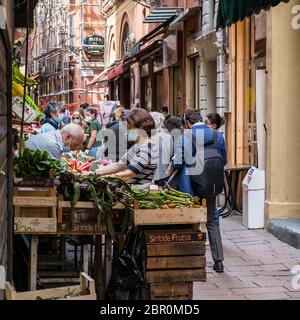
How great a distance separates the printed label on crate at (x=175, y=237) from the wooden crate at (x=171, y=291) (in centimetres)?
36

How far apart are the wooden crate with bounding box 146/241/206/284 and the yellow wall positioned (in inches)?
198

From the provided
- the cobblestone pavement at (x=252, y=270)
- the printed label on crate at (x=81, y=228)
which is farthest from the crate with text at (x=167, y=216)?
the cobblestone pavement at (x=252, y=270)

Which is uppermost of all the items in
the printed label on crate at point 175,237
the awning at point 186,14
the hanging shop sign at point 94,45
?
the hanging shop sign at point 94,45

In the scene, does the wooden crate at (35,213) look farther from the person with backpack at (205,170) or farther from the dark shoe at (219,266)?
the dark shoe at (219,266)

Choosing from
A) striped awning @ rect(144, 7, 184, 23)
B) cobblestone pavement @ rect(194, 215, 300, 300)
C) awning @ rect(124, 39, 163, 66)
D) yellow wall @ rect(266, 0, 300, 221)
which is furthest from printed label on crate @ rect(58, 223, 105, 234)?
awning @ rect(124, 39, 163, 66)

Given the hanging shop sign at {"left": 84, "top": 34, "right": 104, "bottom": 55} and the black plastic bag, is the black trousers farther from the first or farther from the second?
the hanging shop sign at {"left": 84, "top": 34, "right": 104, "bottom": 55}

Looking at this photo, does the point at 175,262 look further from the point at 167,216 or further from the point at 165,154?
the point at 165,154

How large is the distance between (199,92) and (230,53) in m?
3.90

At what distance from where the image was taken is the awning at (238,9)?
9631 mm

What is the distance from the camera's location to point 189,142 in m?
8.96

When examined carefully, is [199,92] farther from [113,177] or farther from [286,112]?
[113,177]

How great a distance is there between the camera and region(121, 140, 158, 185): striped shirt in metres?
7.48

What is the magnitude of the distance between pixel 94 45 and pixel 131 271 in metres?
38.1
